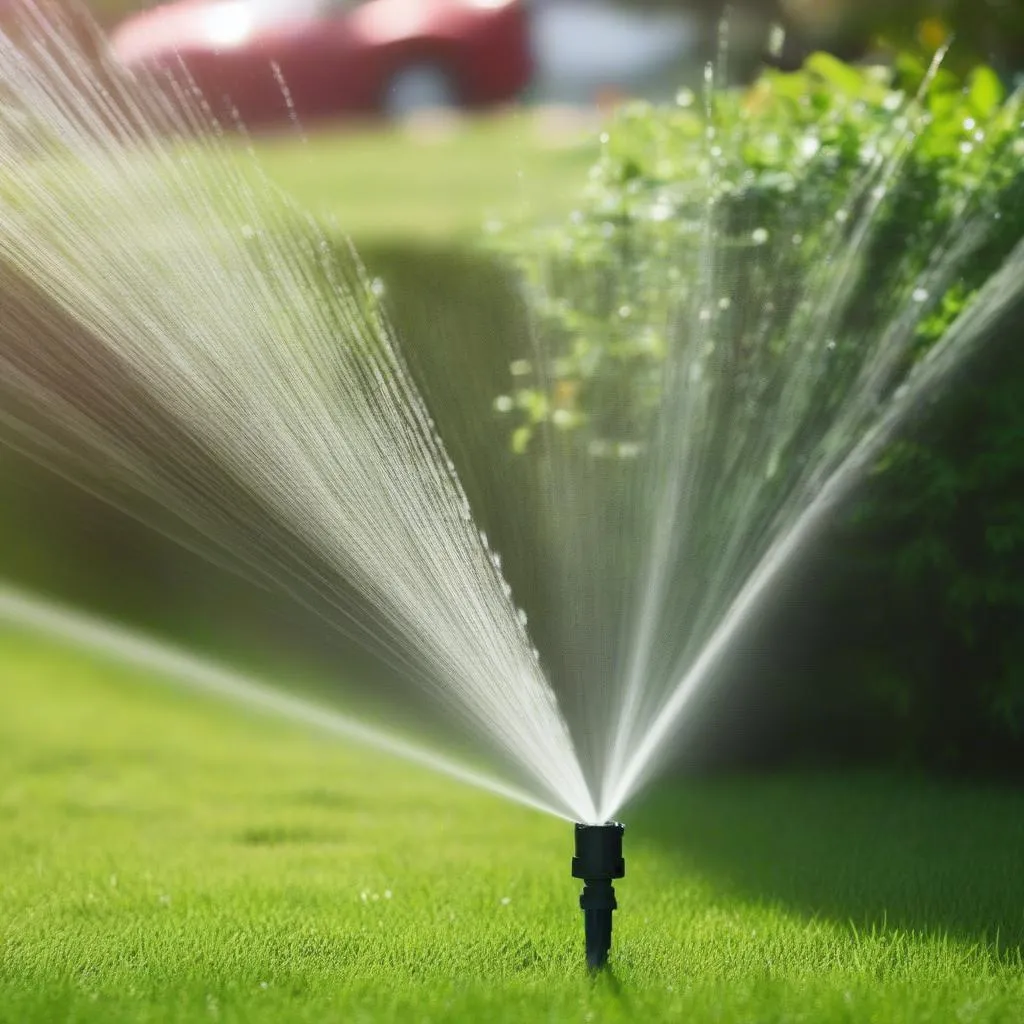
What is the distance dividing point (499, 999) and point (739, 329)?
3326 mm

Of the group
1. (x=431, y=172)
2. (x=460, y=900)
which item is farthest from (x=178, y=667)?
(x=431, y=172)

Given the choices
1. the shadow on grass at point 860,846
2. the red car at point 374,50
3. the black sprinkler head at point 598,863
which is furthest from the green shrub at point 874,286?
the red car at point 374,50

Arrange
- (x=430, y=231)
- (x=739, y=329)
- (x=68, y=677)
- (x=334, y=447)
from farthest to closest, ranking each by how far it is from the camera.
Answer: (x=430, y=231) → (x=68, y=677) → (x=739, y=329) → (x=334, y=447)

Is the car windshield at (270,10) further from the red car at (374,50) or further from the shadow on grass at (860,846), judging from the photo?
the shadow on grass at (860,846)

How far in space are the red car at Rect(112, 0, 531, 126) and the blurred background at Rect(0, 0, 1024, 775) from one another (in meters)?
0.03

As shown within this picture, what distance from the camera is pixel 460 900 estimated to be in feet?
14.4

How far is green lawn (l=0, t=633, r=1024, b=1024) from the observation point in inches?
137

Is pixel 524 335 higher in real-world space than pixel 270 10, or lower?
lower

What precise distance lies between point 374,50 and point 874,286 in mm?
9301

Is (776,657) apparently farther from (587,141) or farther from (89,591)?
(89,591)

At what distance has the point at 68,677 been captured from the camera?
911cm

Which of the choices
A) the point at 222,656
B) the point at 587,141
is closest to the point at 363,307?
the point at 587,141

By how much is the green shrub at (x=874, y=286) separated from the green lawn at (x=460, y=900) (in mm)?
632

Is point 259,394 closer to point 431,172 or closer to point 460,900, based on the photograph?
point 460,900
